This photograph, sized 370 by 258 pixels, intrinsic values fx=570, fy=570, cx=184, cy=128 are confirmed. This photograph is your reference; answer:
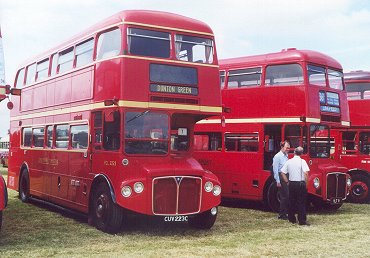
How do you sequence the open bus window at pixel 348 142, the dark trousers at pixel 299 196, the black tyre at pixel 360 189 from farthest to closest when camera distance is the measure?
the open bus window at pixel 348 142 < the black tyre at pixel 360 189 < the dark trousers at pixel 299 196

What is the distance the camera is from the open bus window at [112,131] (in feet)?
34.1

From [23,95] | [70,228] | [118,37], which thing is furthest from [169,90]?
[23,95]

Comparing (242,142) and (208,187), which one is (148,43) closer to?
(208,187)

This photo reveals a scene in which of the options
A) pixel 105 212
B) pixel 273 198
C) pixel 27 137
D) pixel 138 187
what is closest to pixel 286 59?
pixel 273 198

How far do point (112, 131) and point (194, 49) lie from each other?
2278 millimetres

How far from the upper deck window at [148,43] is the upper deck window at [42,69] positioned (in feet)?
15.2

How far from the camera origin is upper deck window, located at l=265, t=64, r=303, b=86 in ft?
47.1

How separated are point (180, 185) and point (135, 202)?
90cm

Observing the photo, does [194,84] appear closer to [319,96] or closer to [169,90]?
[169,90]

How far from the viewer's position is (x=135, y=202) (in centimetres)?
1002

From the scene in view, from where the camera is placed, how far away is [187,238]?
10133mm

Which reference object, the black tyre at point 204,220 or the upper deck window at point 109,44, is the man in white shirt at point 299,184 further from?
the upper deck window at point 109,44

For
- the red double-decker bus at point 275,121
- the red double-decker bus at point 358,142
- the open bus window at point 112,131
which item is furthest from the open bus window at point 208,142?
the open bus window at point 112,131

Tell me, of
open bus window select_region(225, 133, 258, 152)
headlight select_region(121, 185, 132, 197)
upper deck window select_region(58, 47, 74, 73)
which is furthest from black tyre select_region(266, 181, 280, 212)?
upper deck window select_region(58, 47, 74, 73)
